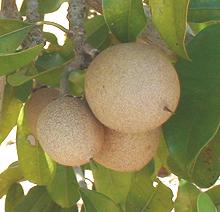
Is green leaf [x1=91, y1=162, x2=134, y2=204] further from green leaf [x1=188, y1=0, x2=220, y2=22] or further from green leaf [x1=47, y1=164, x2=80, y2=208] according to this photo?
green leaf [x1=188, y1=0, x2=220, y2=22]

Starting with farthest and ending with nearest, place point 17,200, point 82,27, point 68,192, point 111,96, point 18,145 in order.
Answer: point 17,200
point 68,192
point 18,145
point 82,27
point 111,96

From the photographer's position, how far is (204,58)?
842 mm

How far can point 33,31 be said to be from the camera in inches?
37.1

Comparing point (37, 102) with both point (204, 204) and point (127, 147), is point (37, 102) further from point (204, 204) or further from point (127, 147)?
point (204, 204)

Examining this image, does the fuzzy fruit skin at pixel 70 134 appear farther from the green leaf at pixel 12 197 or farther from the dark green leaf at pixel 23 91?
the green leaf at pixel 12 197

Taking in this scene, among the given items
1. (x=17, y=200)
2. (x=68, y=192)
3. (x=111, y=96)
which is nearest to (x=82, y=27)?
(x=111, y=96)

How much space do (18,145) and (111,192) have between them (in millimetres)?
199

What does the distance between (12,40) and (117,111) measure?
24 cm

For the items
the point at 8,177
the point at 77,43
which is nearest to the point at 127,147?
the point at 77,43

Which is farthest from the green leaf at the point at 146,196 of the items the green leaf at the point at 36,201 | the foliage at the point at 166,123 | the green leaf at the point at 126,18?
the green leaf at the point at 126,18

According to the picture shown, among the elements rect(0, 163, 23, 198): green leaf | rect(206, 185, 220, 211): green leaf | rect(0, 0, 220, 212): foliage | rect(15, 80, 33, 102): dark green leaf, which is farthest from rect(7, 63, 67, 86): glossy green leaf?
rect(0, 163, 23, 198): green leaf

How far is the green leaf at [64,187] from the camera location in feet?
4.07

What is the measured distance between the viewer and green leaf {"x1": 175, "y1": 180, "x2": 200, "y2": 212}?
3.46 feet

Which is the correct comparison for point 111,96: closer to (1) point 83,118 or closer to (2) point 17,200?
(1) point 83,118
